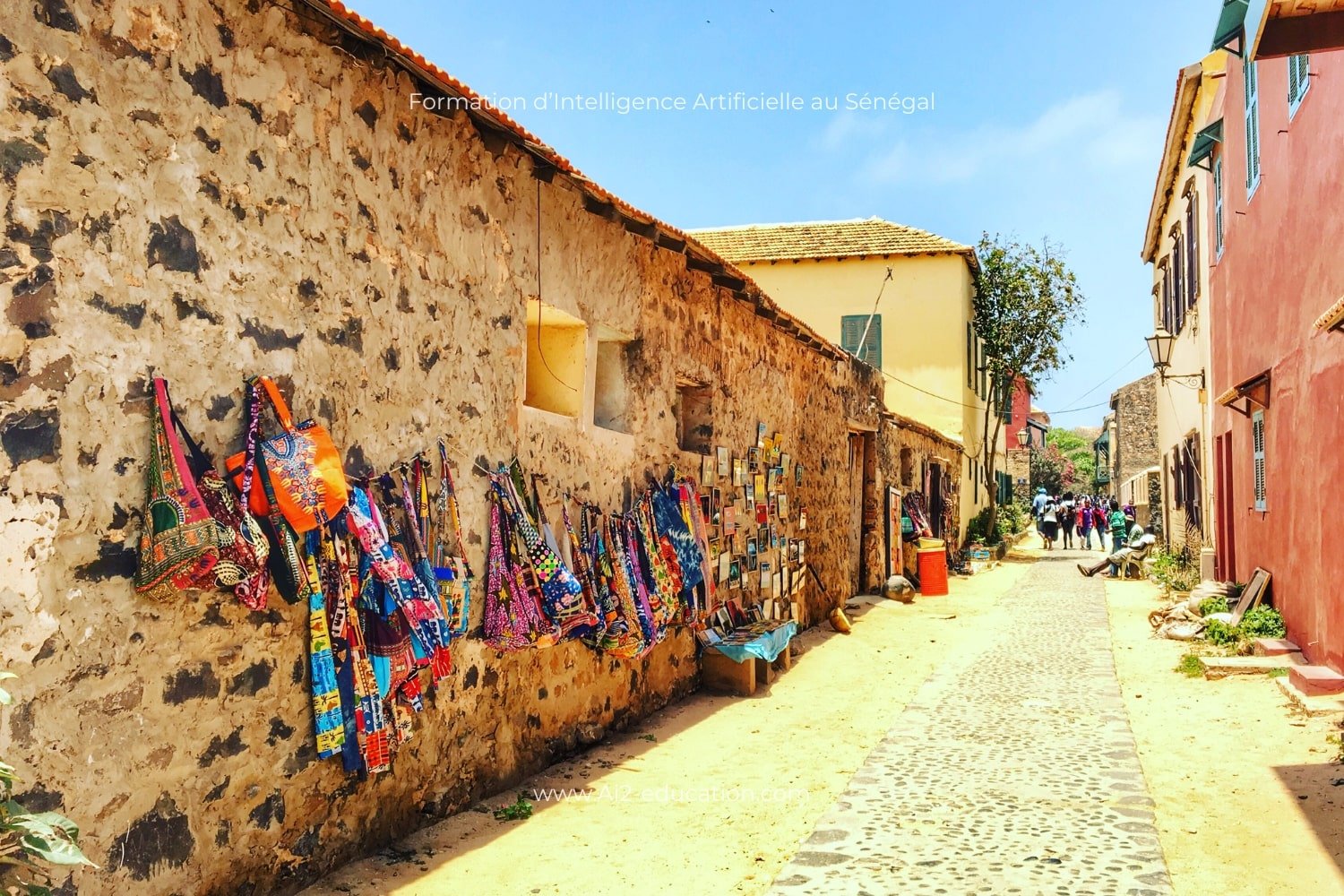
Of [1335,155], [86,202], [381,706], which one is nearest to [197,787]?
[381,706]

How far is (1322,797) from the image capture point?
5.14 metres

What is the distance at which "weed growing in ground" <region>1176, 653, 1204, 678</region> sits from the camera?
27.8 feet

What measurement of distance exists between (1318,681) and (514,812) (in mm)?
5748

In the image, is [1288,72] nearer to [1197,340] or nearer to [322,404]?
[1197,340]

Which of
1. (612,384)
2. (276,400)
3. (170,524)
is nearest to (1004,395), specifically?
(612,384)

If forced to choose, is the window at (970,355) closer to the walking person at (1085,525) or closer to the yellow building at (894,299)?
the yellow building at (894,299)

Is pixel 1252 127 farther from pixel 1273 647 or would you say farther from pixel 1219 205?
pixel 1273 647

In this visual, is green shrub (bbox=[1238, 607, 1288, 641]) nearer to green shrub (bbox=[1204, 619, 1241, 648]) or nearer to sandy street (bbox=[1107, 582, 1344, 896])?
green shrub (bbox=[1204, 619, 1241, 648])

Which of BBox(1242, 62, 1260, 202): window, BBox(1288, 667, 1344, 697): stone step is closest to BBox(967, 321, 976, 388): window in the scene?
BBox(1242, 62, 1260, 202): window

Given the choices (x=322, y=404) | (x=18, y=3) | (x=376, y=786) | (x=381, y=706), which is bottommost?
(x=376, y=786)

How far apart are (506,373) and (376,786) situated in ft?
7.54

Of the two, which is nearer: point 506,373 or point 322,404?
point 322,404

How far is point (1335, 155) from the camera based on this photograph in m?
6.81

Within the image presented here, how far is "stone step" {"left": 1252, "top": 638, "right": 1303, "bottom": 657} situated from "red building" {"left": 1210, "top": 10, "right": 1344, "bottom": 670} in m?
0.12
